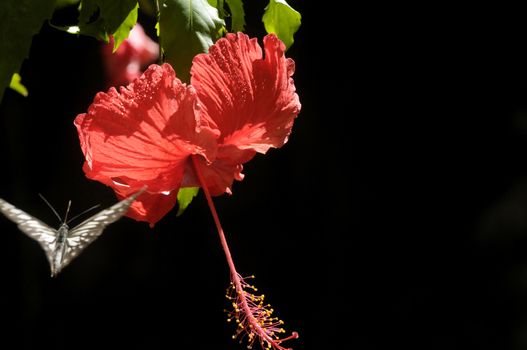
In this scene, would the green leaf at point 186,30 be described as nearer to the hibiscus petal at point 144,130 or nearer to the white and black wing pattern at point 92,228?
the hibiscus petal at point 144,130

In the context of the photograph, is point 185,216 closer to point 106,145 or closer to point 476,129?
point 476,129

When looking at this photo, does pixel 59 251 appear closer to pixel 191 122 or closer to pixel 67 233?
pixel 67 233

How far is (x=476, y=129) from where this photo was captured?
299cm


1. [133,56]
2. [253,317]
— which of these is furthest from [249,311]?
[133,56]

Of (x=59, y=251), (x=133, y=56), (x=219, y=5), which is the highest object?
(x=219, y=5)

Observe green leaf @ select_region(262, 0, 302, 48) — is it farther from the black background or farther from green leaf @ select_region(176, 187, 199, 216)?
the black background

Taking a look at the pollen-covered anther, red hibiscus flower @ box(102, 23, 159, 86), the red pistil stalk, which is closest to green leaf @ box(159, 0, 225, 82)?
the red pistil stalk

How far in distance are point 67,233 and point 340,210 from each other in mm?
2200

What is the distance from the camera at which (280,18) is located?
91 centimetres

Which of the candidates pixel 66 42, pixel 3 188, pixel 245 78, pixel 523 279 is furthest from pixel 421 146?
→ pixel 245 78

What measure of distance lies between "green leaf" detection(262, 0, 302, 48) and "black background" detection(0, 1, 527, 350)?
1991mm

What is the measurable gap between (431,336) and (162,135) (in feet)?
7.53

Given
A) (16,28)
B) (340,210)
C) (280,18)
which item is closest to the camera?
(16,28)

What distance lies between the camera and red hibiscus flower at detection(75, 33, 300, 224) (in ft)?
2.76
